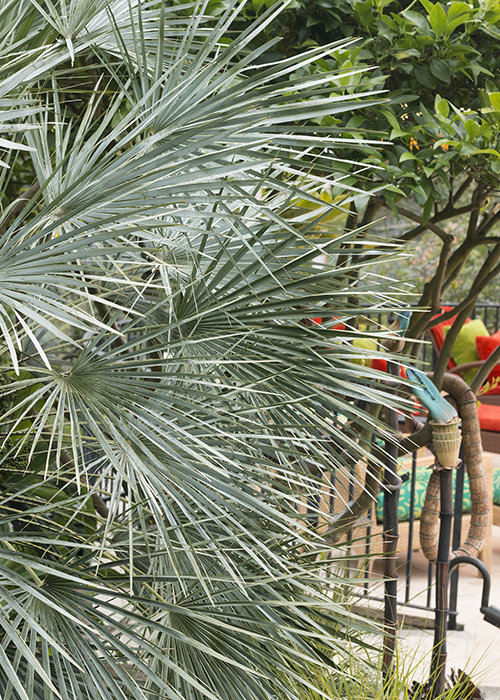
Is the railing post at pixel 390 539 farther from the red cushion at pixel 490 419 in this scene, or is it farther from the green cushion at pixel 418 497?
the red cushion at pixel 490 419

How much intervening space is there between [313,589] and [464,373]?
3.54m

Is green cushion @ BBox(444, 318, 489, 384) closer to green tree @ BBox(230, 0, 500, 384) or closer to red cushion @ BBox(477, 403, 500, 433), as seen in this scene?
red cushion @ BBox(477, 403, 500, 433)

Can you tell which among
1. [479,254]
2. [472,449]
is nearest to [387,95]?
[472,449]

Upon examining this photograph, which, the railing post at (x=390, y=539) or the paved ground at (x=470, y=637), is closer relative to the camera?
the railing post at (x=390, y=539)

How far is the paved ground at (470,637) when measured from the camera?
5.88 ft

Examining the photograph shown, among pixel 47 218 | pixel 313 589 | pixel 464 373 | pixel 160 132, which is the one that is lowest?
pixel 313 589

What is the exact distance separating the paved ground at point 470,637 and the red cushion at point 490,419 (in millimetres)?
589

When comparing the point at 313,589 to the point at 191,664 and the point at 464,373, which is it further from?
the point at 464,373

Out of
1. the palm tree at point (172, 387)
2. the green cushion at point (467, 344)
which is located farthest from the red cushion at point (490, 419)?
the palm tree at point (172, 387)

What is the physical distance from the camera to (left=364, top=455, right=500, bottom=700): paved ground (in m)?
1.79

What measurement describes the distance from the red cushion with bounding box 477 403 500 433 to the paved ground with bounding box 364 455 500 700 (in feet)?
1.93

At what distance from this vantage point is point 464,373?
431cm

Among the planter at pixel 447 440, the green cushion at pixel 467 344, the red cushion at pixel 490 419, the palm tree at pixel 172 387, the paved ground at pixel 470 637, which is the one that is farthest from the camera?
the green cushion at pixel 467 344

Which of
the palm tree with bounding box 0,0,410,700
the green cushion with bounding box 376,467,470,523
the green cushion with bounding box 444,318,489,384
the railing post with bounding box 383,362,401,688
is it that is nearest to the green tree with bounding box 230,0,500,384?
the palm tree with bounding box 0,0,410,700
